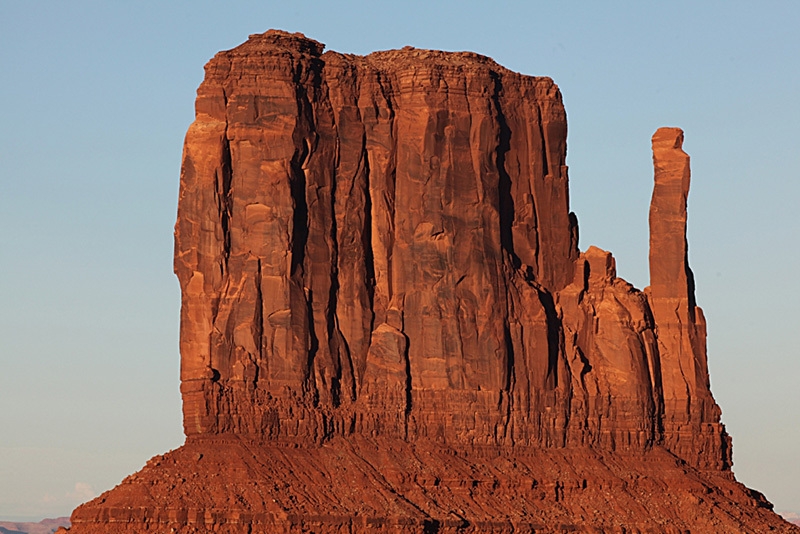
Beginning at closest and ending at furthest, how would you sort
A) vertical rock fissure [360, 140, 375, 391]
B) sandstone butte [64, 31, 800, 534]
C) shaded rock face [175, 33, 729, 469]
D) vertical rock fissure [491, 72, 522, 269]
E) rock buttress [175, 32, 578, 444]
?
sandstone butte [64, 31, 800, 534], rock buttress [175, 32, 578, 444], shaded rock face [175, 33, 729, 469], vertical rock fissure [360, 140, 375, 391], vertical rock fissure [491, 72, 522, 269]

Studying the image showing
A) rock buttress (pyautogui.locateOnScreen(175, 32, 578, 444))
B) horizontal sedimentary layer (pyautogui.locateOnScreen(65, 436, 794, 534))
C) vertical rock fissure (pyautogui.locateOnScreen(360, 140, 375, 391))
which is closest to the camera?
horizontal sedimentary layer (pyautogui.locateOnScreen(65, 436, 794, 534))

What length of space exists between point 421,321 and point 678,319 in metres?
12.7

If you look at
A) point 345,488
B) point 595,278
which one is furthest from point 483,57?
point 345,488

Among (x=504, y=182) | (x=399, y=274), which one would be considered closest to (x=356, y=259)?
(x=399, y=274)

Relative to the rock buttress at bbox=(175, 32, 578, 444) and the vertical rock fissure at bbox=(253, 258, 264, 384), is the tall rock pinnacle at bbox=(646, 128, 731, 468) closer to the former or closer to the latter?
the rock buttress at bbox=(175, 32, 578, 444)

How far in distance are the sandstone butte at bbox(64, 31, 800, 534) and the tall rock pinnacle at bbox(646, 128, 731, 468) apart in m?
0.10

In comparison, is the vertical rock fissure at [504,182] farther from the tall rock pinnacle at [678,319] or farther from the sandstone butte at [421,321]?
the tall rock pinnacle at [678,319]

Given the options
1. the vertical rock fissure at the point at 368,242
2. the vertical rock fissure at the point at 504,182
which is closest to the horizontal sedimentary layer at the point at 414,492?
the vertical rock fissure at the point at 368,242

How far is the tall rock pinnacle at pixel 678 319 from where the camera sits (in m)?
126

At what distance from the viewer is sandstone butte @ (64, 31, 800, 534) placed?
116438mm

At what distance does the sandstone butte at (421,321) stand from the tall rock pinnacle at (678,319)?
0.31 ft

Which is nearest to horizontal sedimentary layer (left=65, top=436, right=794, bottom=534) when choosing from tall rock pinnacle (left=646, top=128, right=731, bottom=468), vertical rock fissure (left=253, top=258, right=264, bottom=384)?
tall rock pinnacle (left=646, top=128, right=731, bottom=468)

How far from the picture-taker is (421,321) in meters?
120

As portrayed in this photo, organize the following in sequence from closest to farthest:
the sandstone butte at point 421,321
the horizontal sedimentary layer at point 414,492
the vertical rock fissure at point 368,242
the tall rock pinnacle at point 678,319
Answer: the horizontal sedimentary layer at point 414,492, the sandstone butte at point 421,321, the vertical rock fissure at point 368,242, the tall rock pinnacle at point 678,319
